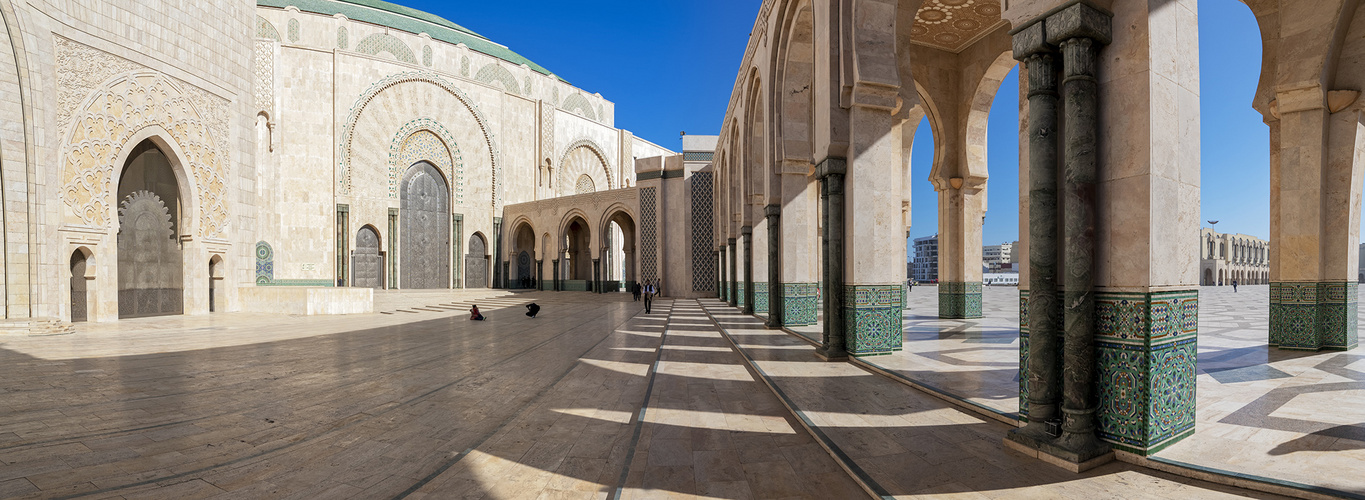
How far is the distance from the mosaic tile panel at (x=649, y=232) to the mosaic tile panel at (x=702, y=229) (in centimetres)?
148

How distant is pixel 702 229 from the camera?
2062 centimetres

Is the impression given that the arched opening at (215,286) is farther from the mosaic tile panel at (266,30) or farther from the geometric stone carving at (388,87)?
the mosaic tile panel at (266,30)

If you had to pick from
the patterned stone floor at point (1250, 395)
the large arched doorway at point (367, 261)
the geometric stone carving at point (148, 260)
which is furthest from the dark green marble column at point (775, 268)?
the large arched doorway at point (367, 261)

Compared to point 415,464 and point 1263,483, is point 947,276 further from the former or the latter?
point 415,464

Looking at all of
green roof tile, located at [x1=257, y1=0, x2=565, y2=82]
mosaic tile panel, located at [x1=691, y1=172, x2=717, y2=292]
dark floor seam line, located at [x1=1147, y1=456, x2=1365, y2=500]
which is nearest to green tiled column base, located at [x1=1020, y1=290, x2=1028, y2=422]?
dark floor seam line, located at [x1=1147, y1=456, x2=1365, y2=500]

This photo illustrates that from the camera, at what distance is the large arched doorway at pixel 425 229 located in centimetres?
2173

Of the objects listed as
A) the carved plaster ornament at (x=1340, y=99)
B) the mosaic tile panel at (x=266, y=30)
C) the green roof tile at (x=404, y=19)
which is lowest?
the carved plaster ornament at (x=1340, y=99)

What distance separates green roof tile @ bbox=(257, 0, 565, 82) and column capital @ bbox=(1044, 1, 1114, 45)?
24314 millimetres

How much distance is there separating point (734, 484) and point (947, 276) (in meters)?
9.12

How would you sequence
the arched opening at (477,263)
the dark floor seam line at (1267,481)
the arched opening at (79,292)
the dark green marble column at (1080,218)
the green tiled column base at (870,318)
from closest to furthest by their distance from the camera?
the dark floor seam line at (1267,481)
the dark green marble column at (1080,218)
the green tiled column base at (870,318)
the arched opening at (79,292)
the arched opening at (477,263)

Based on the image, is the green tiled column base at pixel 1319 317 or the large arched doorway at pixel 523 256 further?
the large arched doorway at pixel 523 256

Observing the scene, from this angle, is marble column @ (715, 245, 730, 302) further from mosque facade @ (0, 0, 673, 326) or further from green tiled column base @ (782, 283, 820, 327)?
mosque facade @ (0, 0, 673, 326)

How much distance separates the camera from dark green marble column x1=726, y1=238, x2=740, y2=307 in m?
14.5

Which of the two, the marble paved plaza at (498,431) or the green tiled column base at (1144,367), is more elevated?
the green tiled column base at (1144,367)
